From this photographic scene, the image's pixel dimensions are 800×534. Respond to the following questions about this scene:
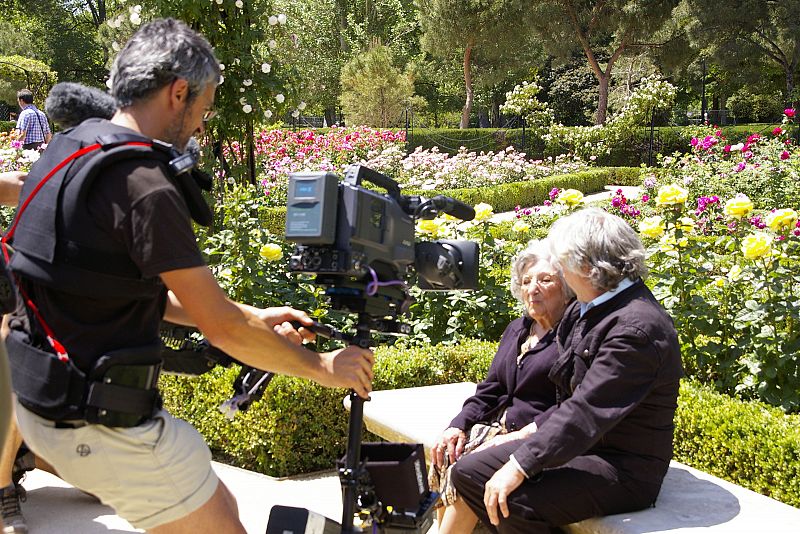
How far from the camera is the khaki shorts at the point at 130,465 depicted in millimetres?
2016

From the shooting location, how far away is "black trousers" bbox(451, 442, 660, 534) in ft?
8.92

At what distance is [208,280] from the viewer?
2.00m

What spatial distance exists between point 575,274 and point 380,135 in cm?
1536

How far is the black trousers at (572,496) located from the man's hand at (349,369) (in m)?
0.76

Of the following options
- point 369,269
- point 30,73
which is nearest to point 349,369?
point 369,269

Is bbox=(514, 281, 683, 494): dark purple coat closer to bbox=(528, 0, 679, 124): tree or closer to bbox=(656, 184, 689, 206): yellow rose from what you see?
bbox=(656, 184, 689, 206): yellow rose

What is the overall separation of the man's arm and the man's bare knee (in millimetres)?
344

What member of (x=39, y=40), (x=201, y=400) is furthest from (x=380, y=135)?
(x=39, y=40)

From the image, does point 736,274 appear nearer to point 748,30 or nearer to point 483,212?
point 483,212

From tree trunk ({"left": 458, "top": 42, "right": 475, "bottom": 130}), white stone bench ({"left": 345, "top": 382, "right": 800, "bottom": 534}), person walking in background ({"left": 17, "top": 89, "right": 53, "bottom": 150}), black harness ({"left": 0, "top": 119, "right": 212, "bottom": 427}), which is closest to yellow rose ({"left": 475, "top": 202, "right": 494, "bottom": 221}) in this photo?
white stone bench ({"left": 345, "top": 382, "right": 800, "bottom": 534})

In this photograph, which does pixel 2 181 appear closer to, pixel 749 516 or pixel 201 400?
pixel 201 400

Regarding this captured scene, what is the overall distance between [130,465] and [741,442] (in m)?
2.41

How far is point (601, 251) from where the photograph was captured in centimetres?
288

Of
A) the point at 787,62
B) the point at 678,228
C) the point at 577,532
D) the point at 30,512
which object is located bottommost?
the point at 30,512
